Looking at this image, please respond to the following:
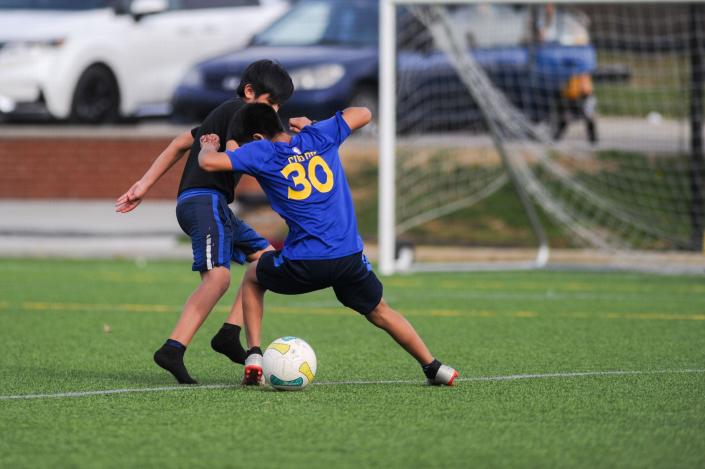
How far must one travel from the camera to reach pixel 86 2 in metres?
18.4

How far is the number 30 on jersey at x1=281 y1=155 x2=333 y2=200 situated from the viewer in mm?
6285

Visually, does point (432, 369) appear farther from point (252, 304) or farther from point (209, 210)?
point (209, 210)

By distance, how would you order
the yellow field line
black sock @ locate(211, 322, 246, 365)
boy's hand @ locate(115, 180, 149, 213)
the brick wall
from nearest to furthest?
boy's hand @ locate(115, 180, 149, 213) < black sock @ locate(211, 322, 246, 365) < the yellow field line < the brick wall

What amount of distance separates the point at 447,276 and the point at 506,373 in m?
6.52

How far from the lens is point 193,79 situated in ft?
56.6

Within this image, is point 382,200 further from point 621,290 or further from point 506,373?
point 506,373

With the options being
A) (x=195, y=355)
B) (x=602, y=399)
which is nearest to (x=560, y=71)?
(x=195, y=355)

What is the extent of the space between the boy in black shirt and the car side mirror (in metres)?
11.5

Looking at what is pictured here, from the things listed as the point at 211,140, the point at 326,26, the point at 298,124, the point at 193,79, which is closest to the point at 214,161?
the point at 211,140

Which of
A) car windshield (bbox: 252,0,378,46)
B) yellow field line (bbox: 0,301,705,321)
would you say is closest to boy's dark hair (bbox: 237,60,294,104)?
yellow field line (bbox: 0,301,705,321)

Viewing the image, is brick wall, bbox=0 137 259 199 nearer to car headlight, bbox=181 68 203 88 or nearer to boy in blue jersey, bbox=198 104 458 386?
car headlight, bbox=181 68 203 88

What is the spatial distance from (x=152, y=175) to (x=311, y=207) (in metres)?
0.94

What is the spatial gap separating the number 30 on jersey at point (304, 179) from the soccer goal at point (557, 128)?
7.17 m

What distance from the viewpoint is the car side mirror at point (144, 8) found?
1806cm
